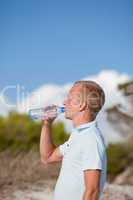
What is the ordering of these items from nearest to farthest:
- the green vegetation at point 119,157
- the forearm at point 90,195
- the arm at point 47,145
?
the forearm at point 90,195 < the arm at point 47,145 < the green vegetation at point 119,157

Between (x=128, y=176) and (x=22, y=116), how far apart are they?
12.6 ft

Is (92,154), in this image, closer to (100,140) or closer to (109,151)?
(100,140)

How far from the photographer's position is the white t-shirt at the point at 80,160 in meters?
2.95

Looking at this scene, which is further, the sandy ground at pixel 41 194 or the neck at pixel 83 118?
the sandy ground at pixel 41 194

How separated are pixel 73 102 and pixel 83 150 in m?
0.27

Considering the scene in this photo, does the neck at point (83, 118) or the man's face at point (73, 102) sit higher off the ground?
the man's face at point (73, 102)

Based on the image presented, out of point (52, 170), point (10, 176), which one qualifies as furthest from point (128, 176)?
point (10, 176)

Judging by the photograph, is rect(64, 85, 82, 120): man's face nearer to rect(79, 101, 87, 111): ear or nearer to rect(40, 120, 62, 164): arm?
rect(79, 101, 87, 111): ear

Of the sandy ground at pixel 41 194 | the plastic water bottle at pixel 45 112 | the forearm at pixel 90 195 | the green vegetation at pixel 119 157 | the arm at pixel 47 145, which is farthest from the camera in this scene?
the green vegetation at pixel 119 157

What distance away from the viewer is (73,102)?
123 inches

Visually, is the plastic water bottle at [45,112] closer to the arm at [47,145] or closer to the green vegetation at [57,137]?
the arm at [47,145]

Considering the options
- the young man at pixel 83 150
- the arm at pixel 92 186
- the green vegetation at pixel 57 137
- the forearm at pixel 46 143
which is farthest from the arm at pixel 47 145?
the green vegetation at pixel 57 137

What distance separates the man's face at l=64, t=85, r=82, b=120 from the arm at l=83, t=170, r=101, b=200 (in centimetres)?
36

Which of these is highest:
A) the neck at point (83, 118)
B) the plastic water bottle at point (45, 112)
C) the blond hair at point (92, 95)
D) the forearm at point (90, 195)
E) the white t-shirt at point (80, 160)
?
the blond hair at point (92, 95)
